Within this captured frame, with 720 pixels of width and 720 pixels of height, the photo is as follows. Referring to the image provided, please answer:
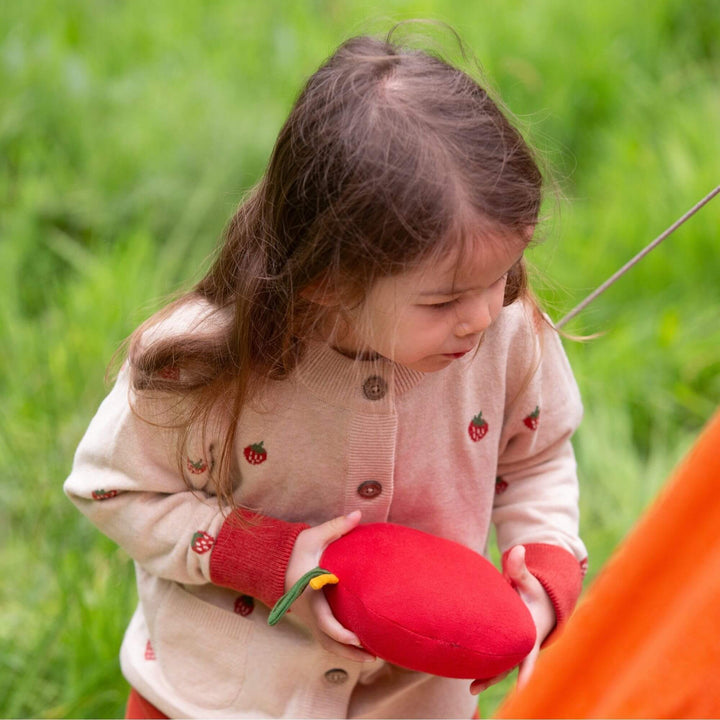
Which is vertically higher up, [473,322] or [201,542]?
[473,322]

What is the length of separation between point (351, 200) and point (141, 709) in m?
0.62

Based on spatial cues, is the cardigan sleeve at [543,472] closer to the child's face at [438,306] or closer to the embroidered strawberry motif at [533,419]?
the embroidered strawberry motif at [533,419]

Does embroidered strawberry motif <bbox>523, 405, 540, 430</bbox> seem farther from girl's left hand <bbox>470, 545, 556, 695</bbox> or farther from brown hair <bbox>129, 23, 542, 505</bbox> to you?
brown hair <bbox>129, 23, 542, 505</bbox>

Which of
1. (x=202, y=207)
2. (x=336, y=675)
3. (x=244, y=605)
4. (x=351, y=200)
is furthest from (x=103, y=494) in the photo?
(x=202, y=207)

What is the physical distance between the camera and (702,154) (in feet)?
8.15

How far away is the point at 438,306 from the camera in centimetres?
92

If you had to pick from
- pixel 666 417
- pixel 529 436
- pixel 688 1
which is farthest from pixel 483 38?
pixel 529 436

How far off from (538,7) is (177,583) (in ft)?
7.59

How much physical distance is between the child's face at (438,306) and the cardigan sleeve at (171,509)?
213 mm

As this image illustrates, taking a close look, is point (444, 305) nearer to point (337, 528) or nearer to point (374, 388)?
point (374, 388)

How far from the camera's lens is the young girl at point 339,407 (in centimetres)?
88

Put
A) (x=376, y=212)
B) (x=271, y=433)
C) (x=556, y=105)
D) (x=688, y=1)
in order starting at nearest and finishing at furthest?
(x=376, y=212)
(x=271, y=433)
(x=556, y=105)
(x=688, y=1)

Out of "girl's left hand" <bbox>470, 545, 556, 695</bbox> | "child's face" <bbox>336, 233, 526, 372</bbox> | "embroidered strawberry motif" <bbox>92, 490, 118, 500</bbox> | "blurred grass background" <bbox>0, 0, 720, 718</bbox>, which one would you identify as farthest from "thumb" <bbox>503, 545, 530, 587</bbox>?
"blurred grass background" <bbox>0, 0, 720, 718</bbox>

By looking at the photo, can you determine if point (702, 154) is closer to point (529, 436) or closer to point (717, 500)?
point (529, 436)
